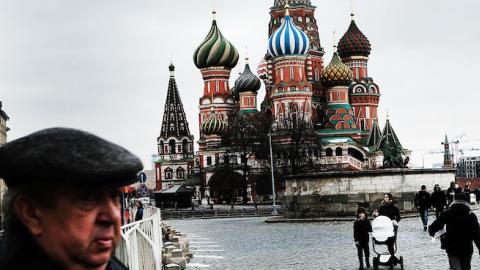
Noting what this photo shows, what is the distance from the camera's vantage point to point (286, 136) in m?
66.0

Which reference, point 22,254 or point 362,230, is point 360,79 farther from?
point 22,254

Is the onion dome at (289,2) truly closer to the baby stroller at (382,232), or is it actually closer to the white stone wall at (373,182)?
the white stone wall at (373,182)

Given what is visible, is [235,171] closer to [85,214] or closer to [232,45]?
[232,45]

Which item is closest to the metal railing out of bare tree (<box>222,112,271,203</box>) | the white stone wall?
the white stone wall

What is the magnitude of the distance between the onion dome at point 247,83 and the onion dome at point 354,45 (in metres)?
10.7

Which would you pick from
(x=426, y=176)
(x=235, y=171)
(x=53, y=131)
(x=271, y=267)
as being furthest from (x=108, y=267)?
(x=235, y=171)

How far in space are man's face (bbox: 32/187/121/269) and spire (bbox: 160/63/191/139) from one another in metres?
101

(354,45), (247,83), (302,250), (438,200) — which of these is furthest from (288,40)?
(302,250)

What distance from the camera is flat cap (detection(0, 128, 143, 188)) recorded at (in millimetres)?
1983

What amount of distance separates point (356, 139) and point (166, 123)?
109ft

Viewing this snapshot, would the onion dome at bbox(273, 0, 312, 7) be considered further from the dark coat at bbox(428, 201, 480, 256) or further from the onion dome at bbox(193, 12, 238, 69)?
the dark coat at bbox(428, 201, 480, 256)

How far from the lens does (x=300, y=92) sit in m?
74.6

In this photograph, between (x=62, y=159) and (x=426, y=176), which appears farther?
(x=426, y=176)

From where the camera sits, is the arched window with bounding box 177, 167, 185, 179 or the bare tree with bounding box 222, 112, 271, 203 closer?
the bare tree with bounding box 222, 112, 271, 203
